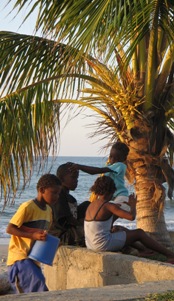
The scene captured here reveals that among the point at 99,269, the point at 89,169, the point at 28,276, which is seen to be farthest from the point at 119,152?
the point at 28,276

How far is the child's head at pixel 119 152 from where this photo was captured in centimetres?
809

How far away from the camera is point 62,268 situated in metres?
7.95

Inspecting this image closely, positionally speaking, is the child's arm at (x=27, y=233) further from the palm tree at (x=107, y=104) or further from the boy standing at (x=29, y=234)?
the palm tree at (x=107, y=104)

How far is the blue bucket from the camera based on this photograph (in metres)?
6.22

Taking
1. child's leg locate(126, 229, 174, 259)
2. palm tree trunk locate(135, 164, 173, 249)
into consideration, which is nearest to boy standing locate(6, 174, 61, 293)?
child's leg locate(126, 229, 174, 259)

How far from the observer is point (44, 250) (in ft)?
20.5

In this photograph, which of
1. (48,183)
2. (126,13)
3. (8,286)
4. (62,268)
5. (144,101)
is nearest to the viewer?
(48,183)

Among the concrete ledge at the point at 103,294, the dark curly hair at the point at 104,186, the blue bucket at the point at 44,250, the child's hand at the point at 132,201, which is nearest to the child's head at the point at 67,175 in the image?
the dark curly hair at the point at 104,186

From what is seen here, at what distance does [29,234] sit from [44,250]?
0.20 meters

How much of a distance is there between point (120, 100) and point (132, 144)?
57 cm

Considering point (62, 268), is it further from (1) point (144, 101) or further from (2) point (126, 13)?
(2) point (126, 13)

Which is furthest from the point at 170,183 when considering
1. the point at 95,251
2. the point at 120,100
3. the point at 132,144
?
the point at 95,251

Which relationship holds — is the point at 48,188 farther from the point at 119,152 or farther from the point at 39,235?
the point at 119,152

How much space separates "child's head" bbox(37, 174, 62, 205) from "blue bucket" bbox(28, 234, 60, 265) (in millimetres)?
355
